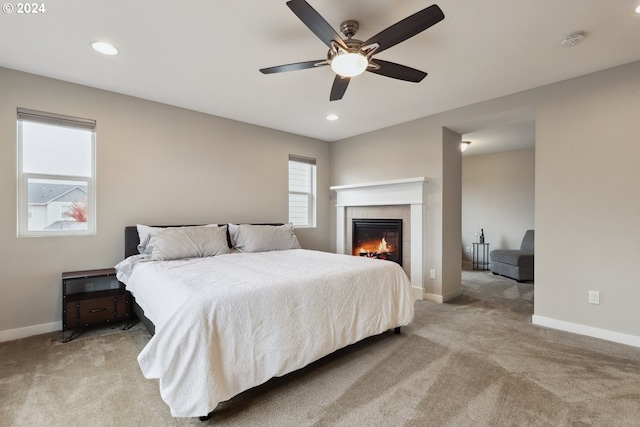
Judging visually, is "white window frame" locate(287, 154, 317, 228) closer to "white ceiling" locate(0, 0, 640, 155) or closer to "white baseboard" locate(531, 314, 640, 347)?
"white ceiling" locate(0, 0, 640, 155)

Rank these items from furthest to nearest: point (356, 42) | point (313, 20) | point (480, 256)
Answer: point (480, 256)
point (356, 42)
point (313, 20)

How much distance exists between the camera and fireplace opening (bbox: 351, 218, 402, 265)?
4.51 metres

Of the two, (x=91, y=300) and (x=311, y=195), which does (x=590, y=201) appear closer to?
(x=311, y=195)

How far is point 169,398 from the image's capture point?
1.57m

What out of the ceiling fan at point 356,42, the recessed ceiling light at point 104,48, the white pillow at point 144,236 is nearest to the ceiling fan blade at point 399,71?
the ceiling fan at point 356,42

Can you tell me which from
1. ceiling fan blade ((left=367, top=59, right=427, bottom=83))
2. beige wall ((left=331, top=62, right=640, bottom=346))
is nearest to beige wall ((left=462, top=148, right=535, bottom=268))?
beige wall ((left=331, top=62, right=640, bottom=346))

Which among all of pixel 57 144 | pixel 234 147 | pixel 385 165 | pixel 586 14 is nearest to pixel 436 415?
pixel 586 14

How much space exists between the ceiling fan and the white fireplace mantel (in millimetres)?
2085

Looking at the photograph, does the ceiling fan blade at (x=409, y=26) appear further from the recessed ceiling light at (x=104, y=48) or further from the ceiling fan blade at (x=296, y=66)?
the recessed ceiling light at (x=104, y=48)

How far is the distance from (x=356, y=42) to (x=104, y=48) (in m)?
2.08

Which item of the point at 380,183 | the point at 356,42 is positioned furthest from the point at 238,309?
the point at 380,183

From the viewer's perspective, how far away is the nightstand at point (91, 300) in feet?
9.08

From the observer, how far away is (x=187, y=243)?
3.20 metres

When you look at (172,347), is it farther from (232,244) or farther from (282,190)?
(282,190)
